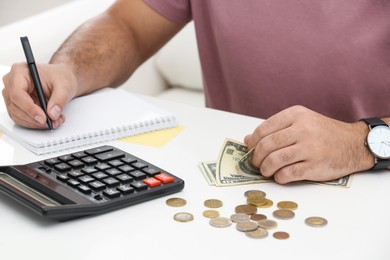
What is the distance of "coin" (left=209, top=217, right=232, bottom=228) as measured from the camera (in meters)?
0.88

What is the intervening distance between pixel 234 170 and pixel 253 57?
53 cm

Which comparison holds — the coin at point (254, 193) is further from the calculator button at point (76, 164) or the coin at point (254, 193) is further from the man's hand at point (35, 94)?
the man's hand at point (35, 94)

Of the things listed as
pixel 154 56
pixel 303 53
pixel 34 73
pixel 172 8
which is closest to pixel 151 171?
pixel 34 73

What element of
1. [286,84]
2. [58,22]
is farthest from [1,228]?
[58,22]

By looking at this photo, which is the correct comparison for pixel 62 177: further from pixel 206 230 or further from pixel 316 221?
pixel 316 221

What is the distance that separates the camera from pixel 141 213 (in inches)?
36.2

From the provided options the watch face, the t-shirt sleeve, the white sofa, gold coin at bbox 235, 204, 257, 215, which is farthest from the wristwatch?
the white sofa

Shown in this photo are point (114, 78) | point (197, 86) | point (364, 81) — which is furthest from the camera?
point (197, 86)

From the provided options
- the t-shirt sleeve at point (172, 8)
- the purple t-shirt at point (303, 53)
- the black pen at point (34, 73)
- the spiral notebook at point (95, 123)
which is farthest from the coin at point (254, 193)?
the t-shirt sleeve at point (172, 8)

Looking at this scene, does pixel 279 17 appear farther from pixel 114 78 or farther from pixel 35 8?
pixel 35 8

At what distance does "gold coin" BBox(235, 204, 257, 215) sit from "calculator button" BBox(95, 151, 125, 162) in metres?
0.22

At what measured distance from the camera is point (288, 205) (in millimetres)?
936

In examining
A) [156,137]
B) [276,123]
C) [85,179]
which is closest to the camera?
[85,179]

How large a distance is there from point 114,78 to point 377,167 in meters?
0.68
